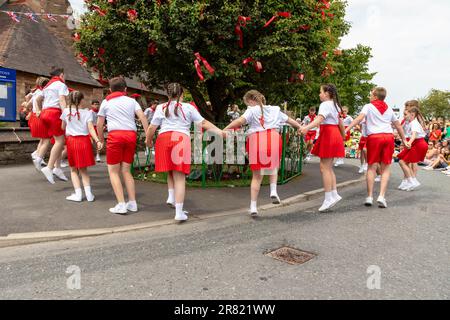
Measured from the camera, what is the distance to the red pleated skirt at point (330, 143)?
556 cm

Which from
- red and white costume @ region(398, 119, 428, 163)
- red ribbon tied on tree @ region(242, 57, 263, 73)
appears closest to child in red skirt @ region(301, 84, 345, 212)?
red ribbon tied on tree @ region(242, 57, 263, 73)

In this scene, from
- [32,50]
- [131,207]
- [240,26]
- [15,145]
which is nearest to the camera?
[131,207]

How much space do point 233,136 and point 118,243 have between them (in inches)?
163

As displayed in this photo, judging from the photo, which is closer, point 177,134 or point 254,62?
point 177,134

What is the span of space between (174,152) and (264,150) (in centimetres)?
132

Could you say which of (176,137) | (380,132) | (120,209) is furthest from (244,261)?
(380,132)

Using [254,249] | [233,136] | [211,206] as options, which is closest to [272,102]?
[233,136]

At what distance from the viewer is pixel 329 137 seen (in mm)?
5590

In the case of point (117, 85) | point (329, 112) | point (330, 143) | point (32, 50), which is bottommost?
point (330, 143)

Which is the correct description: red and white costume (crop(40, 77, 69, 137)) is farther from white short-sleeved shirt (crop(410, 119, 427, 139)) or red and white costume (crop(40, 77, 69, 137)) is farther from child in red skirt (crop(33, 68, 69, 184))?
white short-sleeved shirt (crop(410, 119, 427, 139))

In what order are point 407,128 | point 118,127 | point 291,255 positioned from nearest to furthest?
point 291,255 < point 118,127 < point 407,128

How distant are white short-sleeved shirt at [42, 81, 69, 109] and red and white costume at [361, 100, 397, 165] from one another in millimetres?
5598

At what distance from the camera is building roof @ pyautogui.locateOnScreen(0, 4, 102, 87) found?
62.0ft

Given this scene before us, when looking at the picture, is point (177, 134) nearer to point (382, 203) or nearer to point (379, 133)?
point (379, 133)
